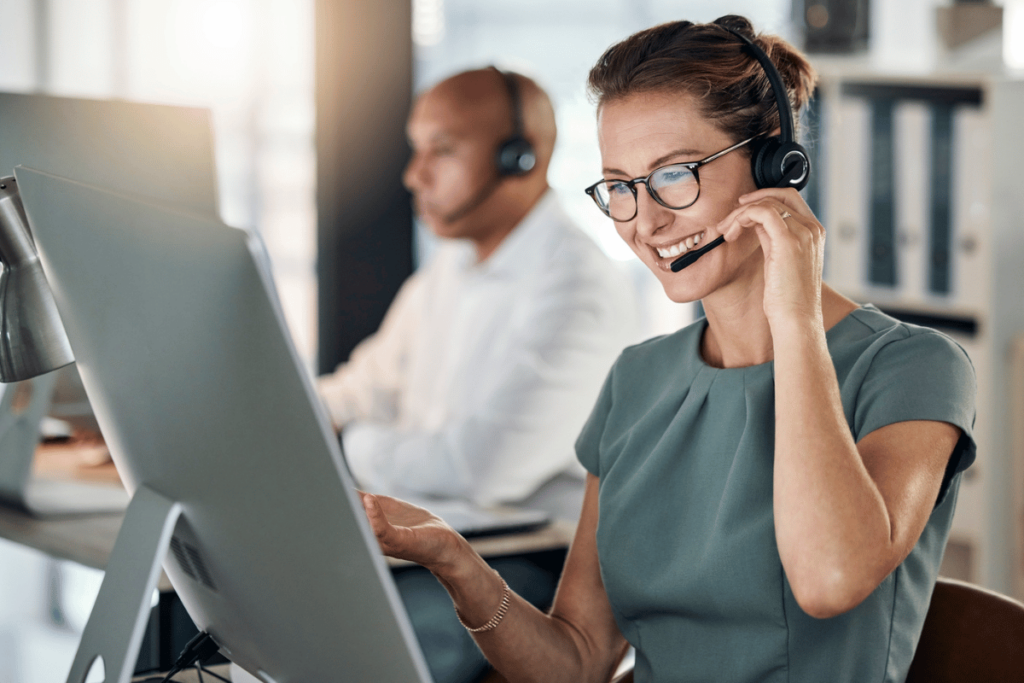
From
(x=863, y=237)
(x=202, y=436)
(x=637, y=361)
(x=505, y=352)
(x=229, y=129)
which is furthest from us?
(x=229, y=129)

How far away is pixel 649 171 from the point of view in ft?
3.04

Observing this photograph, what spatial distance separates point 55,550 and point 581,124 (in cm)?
261

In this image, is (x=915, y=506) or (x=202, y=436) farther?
(x=915, y=506)

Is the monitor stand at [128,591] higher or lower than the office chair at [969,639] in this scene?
higher

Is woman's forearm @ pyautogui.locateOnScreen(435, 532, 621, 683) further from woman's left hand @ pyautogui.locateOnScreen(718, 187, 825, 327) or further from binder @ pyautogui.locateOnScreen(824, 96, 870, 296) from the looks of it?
binder @ pyautogui.locateOnScreen(824, 96, 870, 296)

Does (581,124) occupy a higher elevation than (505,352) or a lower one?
higher

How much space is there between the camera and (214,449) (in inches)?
22.8

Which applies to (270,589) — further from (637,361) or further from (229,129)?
(229,129)

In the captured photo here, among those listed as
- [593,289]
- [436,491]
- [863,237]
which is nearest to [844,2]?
[863,237]

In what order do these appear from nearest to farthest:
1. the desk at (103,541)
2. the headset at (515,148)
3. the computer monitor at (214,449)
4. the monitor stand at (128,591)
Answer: the computer monitor at (214,449), the monitor stand at (128,591), the desk at (103,541), the headset at (515,148)

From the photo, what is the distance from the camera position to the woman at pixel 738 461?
2.56 feet

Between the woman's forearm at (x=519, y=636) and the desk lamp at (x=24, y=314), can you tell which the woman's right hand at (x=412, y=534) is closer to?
the woman's forearm at (x=519, y=636)

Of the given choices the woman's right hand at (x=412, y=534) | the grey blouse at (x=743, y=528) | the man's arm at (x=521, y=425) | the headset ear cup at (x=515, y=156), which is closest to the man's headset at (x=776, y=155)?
the grey blouse at (x=743, y=528)

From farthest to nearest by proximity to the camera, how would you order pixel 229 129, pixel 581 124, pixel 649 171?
pixel 581 124 < pixel 229 129 < pixel 649 171
